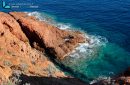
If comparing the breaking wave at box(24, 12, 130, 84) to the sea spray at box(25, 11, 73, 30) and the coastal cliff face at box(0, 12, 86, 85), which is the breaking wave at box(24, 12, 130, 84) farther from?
the sea spray at box(25, 11, 73, 30)

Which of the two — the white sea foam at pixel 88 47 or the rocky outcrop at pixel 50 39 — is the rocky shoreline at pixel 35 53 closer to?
the rocky outcrop at pixel 50 39

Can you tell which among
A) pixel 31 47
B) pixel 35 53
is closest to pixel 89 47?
pixel 31 47

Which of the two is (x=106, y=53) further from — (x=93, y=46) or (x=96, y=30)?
(x=96, y=30)

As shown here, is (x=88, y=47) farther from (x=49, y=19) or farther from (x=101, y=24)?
(x=49, y=19)

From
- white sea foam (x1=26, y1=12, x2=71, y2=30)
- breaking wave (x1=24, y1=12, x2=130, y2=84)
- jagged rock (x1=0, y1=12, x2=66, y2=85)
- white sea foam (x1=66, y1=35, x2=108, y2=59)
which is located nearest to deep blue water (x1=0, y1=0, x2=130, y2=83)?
breaking wave (x1=24, y1=12, x2=130, y2=84)

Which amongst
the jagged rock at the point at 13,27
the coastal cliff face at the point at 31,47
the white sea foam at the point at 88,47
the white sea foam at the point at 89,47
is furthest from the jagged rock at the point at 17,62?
the white sea foam at the point at 89,47

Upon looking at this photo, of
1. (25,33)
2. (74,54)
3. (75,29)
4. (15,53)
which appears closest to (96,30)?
(75,29)
